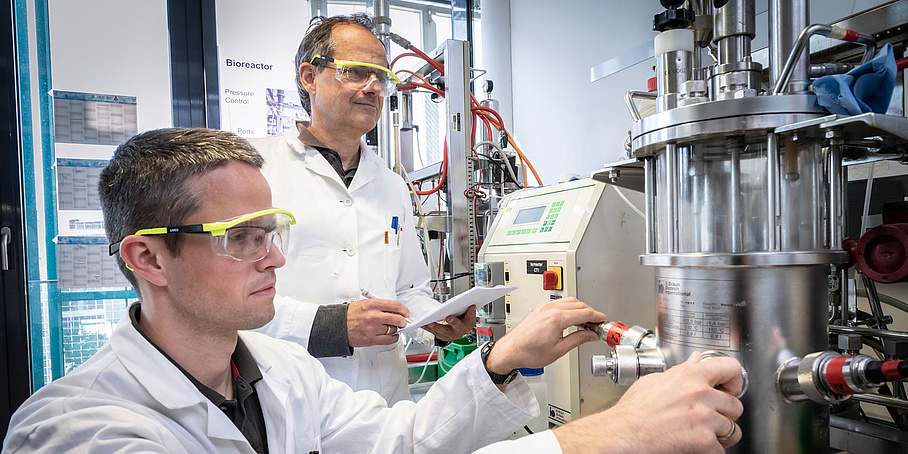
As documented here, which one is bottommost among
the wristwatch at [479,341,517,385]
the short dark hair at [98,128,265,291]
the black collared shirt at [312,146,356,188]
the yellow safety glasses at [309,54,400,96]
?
the wristwatch at [479,341,517,385]

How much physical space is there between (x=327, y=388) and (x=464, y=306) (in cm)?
33

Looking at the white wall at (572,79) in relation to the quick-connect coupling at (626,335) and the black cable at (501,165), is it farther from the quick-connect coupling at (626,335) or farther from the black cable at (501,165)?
the quick-connect coupling at (626,335)

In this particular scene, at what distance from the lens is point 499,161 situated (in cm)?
220

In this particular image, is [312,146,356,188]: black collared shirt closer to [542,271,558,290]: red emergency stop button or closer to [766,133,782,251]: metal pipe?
[542,271,558,290]: red emergency stop button

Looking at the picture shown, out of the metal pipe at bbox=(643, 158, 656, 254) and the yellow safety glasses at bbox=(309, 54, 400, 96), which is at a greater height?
the yellow safety glasses at bbox=(309, 54, 400, 96)

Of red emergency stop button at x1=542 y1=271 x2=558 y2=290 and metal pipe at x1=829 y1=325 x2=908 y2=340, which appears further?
red emergency stop button at x1=542 y1=271 x2=558 y2=290

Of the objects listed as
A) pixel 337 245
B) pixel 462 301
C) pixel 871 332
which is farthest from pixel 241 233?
pixel 871 332

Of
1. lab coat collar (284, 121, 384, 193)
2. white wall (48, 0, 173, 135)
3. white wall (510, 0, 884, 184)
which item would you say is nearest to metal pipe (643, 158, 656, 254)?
lab coat collar (284, 121, 384, 193)

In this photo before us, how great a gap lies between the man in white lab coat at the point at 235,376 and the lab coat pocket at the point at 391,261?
434 millimetres

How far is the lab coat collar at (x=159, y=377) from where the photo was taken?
807mm

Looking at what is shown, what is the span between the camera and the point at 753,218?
32.8 inches

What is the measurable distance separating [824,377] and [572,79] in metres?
2.66

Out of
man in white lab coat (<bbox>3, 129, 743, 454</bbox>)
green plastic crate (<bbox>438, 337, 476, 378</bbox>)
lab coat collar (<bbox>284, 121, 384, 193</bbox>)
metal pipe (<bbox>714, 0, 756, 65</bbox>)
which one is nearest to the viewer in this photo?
man in white lab coat (<bbox>3, 129, 743, 454</bbox>)

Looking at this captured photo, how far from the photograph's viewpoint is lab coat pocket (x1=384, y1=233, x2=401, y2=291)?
62.7 inches
